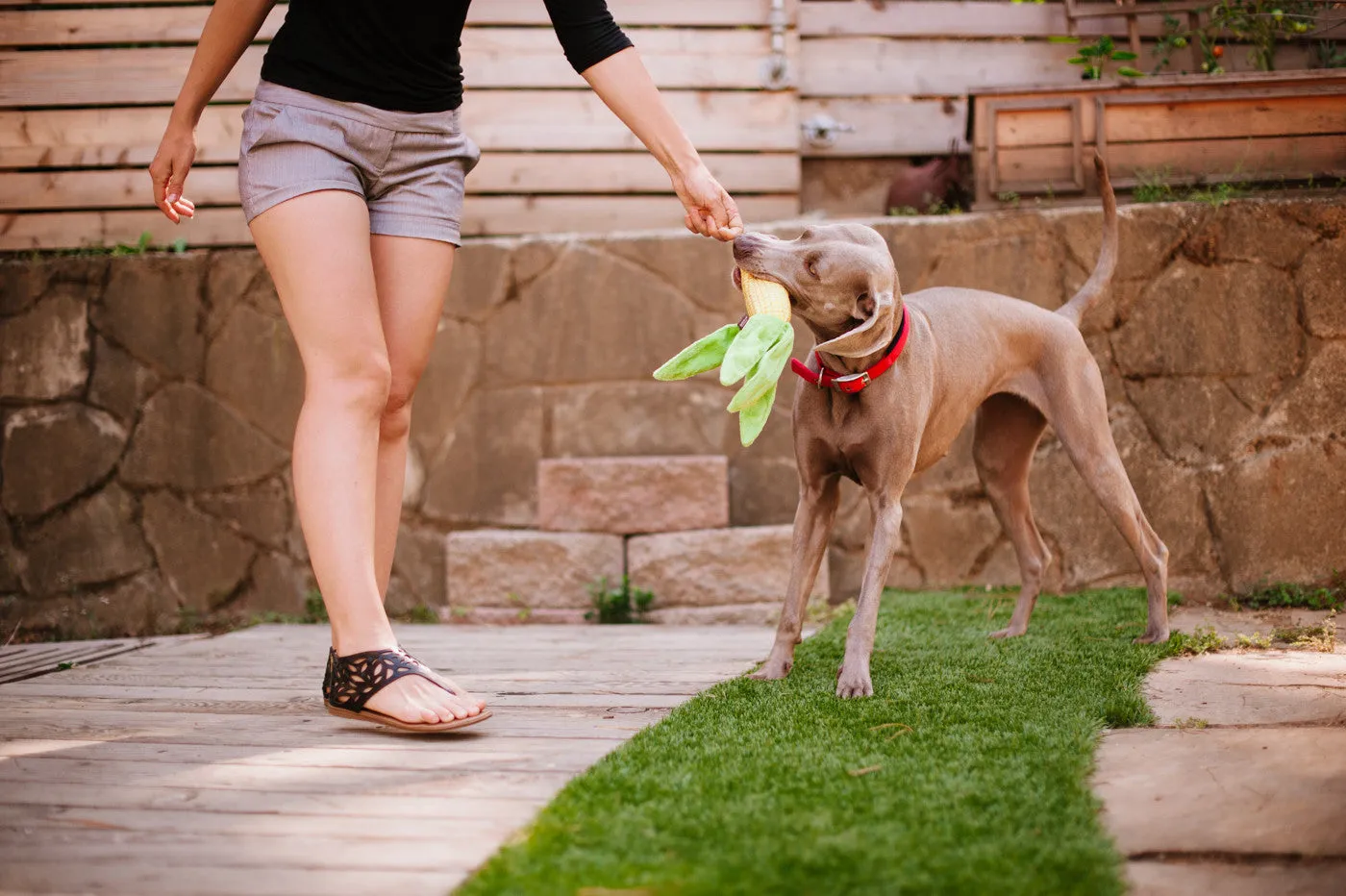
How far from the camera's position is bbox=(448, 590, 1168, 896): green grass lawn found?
1.45 m

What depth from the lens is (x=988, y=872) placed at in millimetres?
1458

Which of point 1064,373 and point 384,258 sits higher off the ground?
point 384,258

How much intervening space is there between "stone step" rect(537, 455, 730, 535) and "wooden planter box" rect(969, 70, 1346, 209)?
1.74 m

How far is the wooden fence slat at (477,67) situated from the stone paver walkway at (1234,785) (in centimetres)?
352

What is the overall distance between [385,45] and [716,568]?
2584mm

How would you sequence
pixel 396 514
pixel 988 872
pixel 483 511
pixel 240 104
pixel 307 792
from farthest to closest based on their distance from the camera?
pixel 240 104
pixel 483 511
pixel 396 514
pixel 307 792
pixel 988 872

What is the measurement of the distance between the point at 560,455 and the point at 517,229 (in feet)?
3.82

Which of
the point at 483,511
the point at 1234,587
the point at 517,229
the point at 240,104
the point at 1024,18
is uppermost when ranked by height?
the point at 1024,18

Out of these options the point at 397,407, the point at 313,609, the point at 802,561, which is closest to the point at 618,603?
the point at 313,609

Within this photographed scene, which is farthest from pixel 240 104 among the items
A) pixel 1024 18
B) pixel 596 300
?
pixel 1024 18

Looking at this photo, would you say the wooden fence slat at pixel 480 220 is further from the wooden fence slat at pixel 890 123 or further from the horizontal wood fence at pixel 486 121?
the wooden fence slat at pixel 890 123

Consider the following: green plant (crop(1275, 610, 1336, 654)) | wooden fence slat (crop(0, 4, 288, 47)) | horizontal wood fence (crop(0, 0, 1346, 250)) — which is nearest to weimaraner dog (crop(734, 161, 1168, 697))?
green plant (crop(1275, 610, 1336, 654))

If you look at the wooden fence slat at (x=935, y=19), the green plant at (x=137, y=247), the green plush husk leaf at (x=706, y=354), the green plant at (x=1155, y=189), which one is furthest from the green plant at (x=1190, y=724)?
the green plant at (x=137, y=247)

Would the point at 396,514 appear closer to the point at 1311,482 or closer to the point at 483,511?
the point at 483,511
